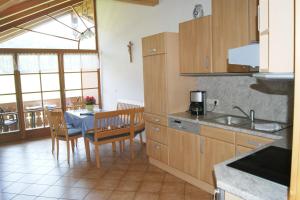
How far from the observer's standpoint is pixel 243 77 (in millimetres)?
2922

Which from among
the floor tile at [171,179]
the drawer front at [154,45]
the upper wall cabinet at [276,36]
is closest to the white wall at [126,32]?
the drawer front at [154,45]

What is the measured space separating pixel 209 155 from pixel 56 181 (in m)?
1.97

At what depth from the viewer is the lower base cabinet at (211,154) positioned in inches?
99.3

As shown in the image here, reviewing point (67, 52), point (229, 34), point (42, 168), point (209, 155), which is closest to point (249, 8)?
point (229, 34)

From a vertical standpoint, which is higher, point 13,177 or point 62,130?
point 62,130

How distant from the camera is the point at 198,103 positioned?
10.6ft

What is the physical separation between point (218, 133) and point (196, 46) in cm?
108

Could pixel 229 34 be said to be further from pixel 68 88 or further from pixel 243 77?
pixel 68 88

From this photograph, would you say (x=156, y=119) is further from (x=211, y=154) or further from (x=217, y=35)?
(x=217, y=35)

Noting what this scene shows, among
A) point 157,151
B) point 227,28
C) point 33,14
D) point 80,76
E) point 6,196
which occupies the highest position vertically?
point 33,14

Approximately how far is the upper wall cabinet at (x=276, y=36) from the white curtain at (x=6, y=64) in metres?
5.48

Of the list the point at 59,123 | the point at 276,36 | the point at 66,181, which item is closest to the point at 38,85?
the point at 59,123

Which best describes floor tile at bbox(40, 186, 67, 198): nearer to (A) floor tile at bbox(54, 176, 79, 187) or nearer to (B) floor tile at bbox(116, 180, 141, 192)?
(A) floor tile at bbox(54, 176, 79, 187)

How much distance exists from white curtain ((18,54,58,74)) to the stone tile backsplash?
12.2ft
